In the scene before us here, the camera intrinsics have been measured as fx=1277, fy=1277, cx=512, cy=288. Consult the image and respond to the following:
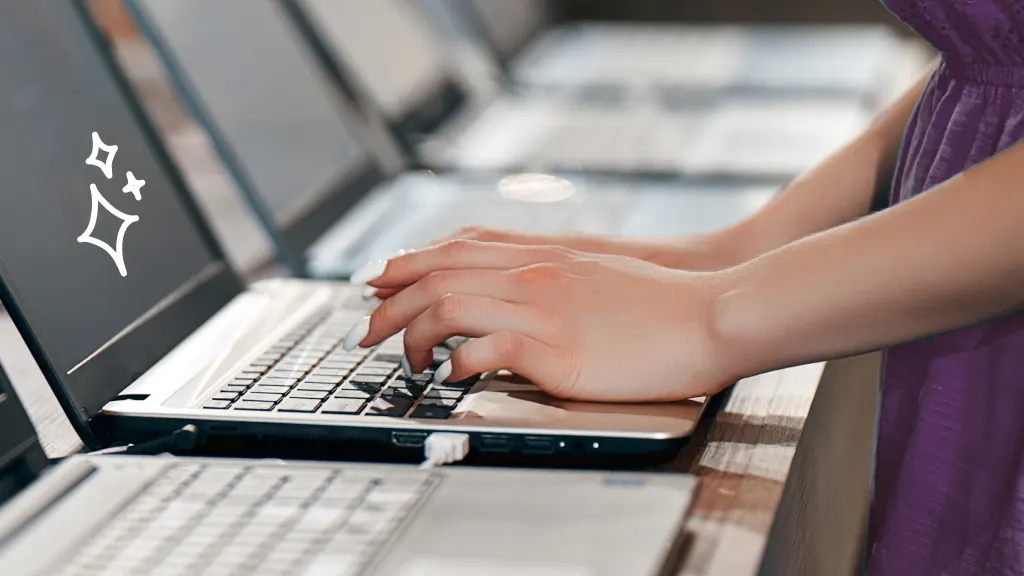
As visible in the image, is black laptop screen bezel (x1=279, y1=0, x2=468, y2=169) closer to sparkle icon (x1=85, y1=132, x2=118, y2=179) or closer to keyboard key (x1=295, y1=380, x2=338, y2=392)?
sparkle icon (x1=85, y1=132, x2=118, y2=179)

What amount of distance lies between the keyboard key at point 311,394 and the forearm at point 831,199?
12.9 inches

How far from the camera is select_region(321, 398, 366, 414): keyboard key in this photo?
2.44 feet

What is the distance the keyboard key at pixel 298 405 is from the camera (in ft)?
2.46

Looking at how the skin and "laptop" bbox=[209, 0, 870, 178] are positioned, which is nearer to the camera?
the skin

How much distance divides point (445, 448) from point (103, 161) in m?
0.40

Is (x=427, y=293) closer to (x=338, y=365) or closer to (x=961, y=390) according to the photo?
(x=338, y=365)

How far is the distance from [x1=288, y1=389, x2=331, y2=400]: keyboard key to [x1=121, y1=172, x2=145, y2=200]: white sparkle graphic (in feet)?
0.88

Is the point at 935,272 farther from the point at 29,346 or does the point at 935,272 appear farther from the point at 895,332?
the point at 29,346

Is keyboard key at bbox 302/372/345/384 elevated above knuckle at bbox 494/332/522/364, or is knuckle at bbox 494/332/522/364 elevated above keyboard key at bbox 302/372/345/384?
keyboard key at bbox 302/372/345/384

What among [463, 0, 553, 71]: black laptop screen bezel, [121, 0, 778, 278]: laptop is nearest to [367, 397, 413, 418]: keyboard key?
[121, 0, 778, 278]: laptop

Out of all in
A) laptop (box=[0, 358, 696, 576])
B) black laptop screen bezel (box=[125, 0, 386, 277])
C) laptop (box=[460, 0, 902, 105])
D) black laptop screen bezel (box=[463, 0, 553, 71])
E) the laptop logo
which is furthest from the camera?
black laptop screen bezel (box=[463, 0, 553, 71])

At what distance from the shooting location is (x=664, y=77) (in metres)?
2.08

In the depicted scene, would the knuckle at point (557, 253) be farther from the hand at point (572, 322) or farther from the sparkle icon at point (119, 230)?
the sparkle icon at point (119, 230)

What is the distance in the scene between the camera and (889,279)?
2.27 ft
